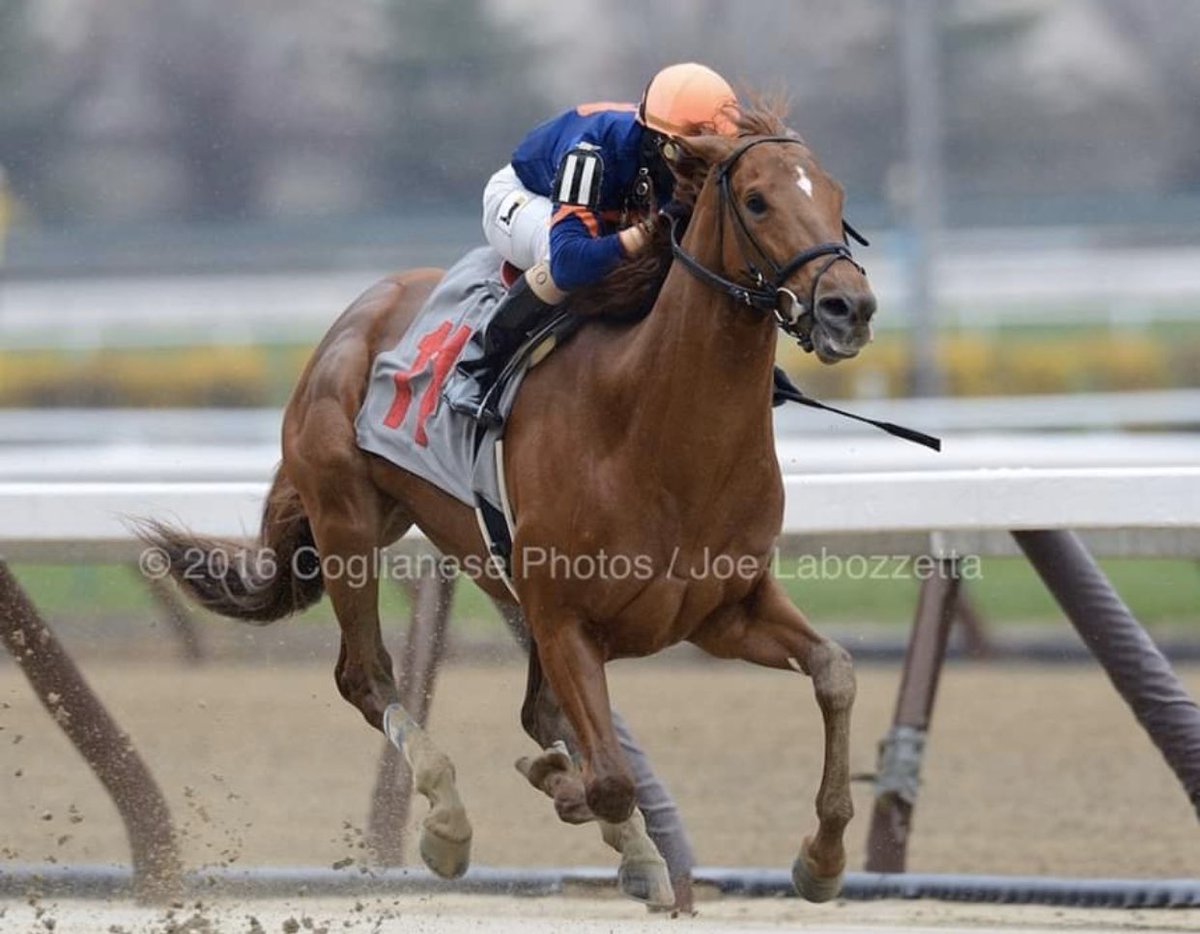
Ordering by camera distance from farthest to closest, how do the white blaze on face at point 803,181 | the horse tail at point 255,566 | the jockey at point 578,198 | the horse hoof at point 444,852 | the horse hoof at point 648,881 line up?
1. the horse tail at point 255,566
2. the horse hoof at point 444,852
3. the horse hoof at point 648,881
4. the jockey at point 578,198
5. the white blaze on face at point 803,181

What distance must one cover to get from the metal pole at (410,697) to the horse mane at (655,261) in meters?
1.28

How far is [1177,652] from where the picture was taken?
26.5ft

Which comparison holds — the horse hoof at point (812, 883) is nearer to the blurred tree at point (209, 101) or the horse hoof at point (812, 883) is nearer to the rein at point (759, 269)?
the rein at point (759, 269)

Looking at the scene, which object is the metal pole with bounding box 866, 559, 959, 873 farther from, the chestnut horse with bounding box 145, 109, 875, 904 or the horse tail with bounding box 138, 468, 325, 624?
the horse tail with bounding box 138, 468, 325, 624

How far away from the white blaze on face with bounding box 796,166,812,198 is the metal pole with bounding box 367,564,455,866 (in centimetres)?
183

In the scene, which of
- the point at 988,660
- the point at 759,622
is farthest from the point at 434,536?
the point at 988,660

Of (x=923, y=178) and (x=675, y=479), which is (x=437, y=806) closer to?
(x=675, y=479)

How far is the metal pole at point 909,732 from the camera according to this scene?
465cm

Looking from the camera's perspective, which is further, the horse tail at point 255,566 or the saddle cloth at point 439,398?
the horse tail at point 255,566

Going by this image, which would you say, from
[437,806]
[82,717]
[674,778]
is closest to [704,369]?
[437,806]

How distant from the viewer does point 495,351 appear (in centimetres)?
385

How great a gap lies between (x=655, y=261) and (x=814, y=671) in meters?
0.77

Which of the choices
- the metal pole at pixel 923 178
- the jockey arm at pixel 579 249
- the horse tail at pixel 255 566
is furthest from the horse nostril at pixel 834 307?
the metal pole at pixel 923 178

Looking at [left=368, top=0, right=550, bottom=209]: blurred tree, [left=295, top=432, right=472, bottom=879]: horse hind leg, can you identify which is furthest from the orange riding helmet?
[left=368, top=0, right=550, bottom=209]: blurred tree
